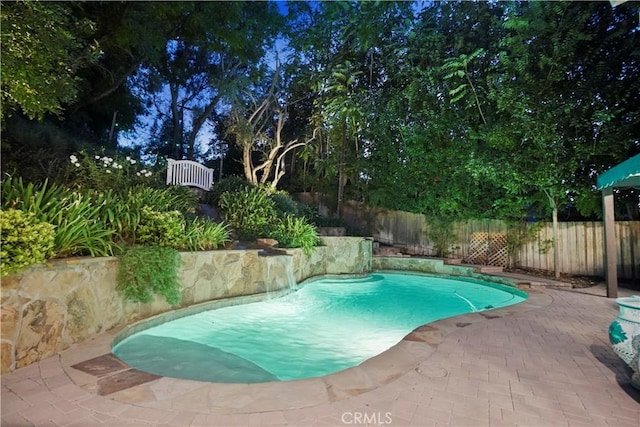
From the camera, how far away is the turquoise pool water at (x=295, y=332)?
119 inches

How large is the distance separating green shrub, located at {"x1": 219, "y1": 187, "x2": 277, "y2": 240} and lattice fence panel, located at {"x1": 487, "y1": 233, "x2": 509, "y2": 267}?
19.6ft

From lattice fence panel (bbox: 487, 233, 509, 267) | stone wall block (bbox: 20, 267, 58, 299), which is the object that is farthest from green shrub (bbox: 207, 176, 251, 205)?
lattice fence panel (bbox: 487, 233, 509, 267)

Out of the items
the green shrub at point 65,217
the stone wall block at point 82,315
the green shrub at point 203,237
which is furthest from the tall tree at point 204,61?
the stone wall block at point 82,315

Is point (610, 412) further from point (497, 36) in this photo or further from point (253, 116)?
point (253, 116)

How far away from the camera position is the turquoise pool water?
3.02m

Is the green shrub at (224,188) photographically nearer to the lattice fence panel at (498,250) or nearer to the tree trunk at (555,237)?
the lattice fence panel at (498,250)

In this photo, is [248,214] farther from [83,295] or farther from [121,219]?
[83,295]

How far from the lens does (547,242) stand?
8055 mm

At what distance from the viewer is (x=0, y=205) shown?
299cm

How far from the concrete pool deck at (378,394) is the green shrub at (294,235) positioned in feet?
13.9

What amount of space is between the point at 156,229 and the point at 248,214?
3427mm

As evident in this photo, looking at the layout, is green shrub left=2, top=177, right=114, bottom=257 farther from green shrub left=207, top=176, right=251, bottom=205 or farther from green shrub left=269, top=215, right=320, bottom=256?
green shrub left=207, top=176, right=251, bottom=205

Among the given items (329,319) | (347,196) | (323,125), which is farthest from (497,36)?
(329,319)

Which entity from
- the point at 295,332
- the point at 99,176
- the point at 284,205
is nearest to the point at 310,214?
the point at 284,205
